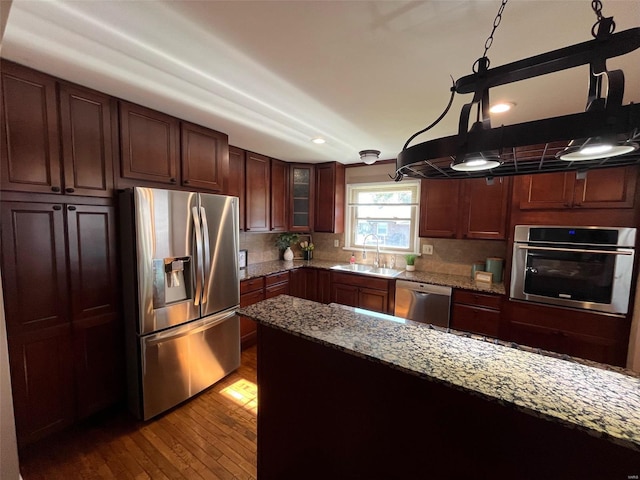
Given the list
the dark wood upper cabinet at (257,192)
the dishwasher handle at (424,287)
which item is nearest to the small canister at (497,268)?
the dishwasher handle at (424,287)

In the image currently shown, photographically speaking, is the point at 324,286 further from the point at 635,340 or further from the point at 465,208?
the point at 635,340

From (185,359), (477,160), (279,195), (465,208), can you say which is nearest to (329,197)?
(279,195)

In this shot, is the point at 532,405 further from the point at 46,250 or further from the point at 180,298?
the point at 46,250

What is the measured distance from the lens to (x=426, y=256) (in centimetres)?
356

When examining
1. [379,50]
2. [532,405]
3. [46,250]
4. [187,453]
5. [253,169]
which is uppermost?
[379,50]

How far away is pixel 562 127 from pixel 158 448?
8.56 feet

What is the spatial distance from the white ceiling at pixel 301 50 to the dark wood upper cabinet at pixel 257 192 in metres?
1.18

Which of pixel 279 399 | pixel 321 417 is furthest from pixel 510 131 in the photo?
pixel 279 399

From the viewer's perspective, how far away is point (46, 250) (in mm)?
1647

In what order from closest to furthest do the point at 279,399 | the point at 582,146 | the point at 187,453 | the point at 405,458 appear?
the point at 582,146
the point at 405,458
the point at 279,399
the point at 187,453

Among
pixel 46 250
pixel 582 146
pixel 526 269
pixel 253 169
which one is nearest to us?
pixel 582 146

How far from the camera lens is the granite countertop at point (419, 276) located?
109 inches

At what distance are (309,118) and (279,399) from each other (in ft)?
6.87

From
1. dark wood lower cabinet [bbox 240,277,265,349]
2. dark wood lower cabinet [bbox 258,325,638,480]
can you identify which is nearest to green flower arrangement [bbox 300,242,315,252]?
dark wood lower cabinet [bbox 240,277,265,349]
